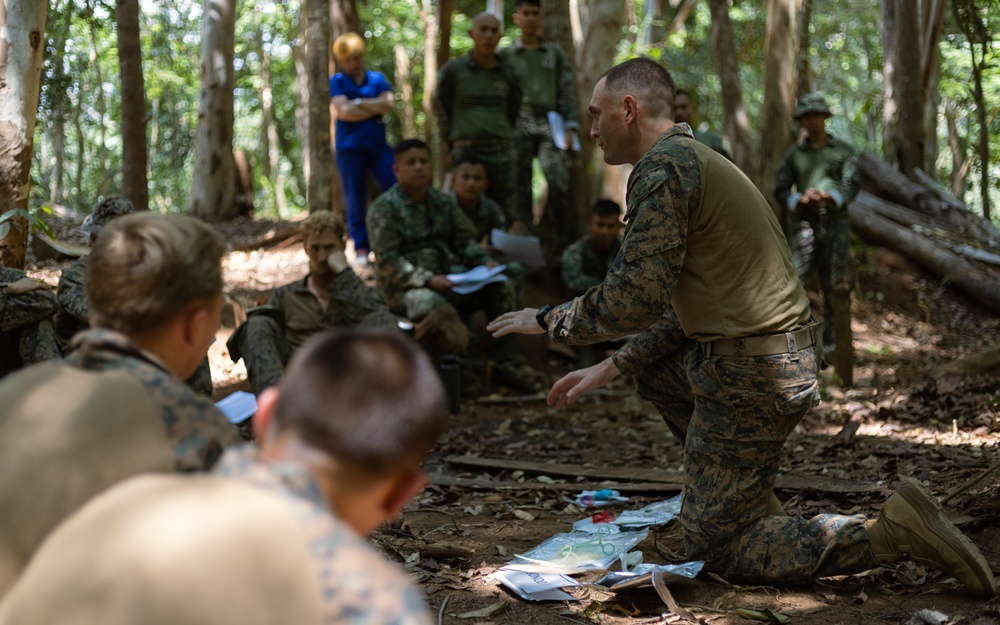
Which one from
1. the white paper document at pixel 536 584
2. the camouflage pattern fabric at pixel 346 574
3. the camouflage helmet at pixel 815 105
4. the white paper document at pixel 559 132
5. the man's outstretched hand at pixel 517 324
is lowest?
the white paper document at pixel 536 584

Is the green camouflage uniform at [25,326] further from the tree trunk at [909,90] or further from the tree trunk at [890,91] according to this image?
the tree trunk at [890,91]

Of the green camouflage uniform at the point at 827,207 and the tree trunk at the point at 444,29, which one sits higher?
the tree trunk at the point at 444,29

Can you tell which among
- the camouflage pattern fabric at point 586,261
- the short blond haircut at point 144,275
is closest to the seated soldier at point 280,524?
the short blond haircut at point 144,275

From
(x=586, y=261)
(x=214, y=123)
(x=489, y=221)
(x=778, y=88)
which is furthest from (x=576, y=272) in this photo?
(x=214, y=123)

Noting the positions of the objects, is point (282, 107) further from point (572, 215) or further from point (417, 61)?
point (572, 215)

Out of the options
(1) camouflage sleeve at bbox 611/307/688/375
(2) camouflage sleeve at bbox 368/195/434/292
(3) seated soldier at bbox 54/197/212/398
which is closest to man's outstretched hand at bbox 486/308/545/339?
(1) camouflage sleeve at bbox 611/307/688/375

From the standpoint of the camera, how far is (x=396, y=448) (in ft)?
5.05

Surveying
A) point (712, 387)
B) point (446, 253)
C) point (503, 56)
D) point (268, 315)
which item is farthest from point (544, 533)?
point (503, 56)

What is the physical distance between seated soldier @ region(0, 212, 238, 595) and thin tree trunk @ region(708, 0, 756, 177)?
32.0 feet

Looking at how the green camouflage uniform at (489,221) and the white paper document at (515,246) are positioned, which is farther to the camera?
the white paper document at (515,246)

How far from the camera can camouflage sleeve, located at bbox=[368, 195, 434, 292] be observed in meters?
7.68

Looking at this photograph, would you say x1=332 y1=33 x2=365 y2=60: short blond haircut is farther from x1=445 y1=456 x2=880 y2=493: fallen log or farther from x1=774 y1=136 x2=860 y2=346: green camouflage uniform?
x1=445 y1=456 x2=880 y2=493: fallen log

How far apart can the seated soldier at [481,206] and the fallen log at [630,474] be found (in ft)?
7.61

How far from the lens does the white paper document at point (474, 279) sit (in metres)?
7.64
